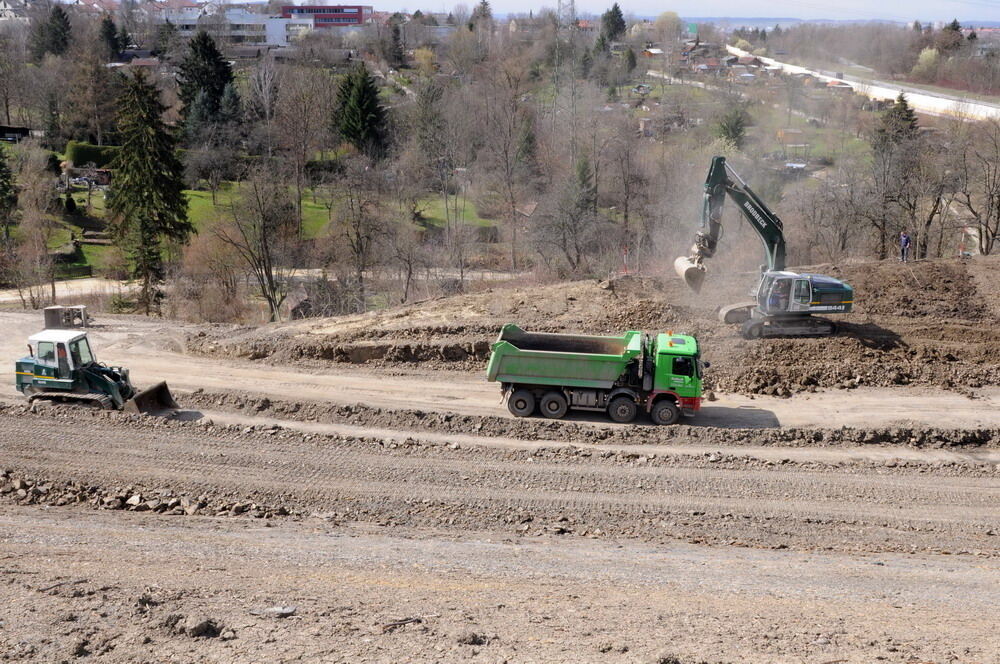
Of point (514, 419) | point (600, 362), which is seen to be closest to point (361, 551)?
point (514, 419)

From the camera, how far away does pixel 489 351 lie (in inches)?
883

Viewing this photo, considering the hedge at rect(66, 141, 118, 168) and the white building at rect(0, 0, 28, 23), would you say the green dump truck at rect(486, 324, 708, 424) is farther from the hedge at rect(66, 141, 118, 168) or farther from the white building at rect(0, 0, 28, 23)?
the white building at rect(0, 0, 28, 23)

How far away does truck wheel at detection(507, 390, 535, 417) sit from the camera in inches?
741

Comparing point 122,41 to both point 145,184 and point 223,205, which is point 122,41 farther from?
point 145,184

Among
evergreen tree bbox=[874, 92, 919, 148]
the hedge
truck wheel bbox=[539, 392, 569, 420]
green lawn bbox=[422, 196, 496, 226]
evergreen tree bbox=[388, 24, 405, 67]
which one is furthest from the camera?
evergreen tree bbox=[388, 24, 405, 67]

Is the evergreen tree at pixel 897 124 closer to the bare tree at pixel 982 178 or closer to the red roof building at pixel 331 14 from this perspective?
the bare tree at pixel 982 178

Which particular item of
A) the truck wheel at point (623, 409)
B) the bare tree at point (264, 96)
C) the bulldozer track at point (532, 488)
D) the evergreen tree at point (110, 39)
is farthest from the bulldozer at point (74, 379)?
the evergreen tree at point (110, 39)

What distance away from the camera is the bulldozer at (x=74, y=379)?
18.6 meters

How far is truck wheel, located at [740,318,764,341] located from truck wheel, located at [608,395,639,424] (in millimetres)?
5429

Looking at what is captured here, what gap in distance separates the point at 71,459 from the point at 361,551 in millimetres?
7092

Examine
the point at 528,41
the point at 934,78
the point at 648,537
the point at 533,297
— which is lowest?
the point at 648,537

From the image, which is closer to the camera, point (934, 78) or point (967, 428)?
point (967, 428)

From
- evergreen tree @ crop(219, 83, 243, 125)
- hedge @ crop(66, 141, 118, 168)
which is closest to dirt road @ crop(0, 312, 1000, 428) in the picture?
evergreen tree @ crop(219, 83, 243, 125)

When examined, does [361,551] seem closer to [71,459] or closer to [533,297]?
[71,459]
